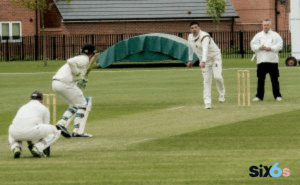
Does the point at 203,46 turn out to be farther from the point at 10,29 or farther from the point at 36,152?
the point at 10,29

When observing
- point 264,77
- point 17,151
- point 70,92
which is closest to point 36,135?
point 17,151

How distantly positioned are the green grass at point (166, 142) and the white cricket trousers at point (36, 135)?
0.24 metres

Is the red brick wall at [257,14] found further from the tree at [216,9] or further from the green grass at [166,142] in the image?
the green grass at [166,142]

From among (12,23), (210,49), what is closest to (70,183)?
(210,49)

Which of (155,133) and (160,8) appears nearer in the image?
(155,133)

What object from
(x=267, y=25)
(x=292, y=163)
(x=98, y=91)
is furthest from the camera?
(x=98, y=91)

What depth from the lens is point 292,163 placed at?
1295 centimetres

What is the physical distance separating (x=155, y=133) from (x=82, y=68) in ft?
5.96

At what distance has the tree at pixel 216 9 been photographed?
206 feet

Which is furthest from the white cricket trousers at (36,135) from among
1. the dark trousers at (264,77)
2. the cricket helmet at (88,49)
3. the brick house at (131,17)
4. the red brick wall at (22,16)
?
the red brick wall at (22,16)

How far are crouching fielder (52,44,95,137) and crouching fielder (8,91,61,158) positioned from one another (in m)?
3.04

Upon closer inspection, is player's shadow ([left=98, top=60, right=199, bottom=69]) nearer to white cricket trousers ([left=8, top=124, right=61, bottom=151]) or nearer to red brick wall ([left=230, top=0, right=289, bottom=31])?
red brick wall ([left=230, top=0, right=289, bottom=31])

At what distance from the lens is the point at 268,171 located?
12117 mm

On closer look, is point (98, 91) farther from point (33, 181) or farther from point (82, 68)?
point (33, 181)
